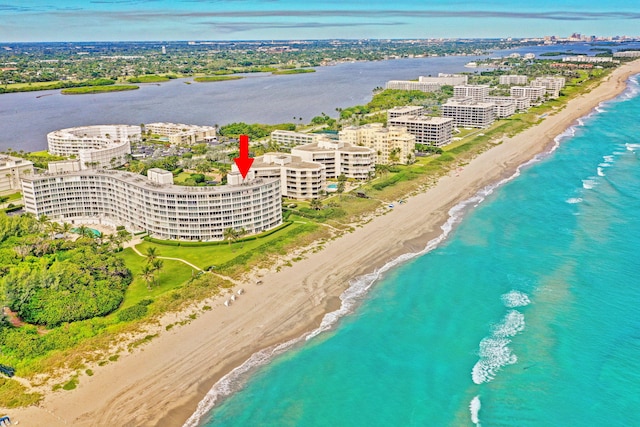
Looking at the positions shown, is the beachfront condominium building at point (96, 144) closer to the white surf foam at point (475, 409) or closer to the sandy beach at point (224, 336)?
the sandy beach at point (224, 336)

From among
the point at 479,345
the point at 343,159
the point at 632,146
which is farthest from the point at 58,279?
the point at 632,146

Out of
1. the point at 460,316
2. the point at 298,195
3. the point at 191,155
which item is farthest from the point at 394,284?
the point at 191,155

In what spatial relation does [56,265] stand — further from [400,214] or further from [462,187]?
[462,187]

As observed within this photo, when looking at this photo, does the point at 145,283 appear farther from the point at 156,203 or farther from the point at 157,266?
the point at 156,203

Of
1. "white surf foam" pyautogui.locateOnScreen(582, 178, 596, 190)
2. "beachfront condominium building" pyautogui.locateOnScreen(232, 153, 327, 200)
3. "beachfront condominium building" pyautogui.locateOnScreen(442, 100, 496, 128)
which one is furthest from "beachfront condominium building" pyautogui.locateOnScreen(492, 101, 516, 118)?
"beachfront condominium building" pyautogui.locateOnScreen(232, 153, 327, 200)

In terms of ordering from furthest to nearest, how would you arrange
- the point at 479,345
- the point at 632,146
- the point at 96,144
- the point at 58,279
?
1. the point at 632,146
2. the point at 96,144
3. the point at 58,279
4. the point at 479,345

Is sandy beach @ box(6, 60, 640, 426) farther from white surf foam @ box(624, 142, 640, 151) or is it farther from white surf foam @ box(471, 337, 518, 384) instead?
white surf foam @ box(624, 142, 640, 151)

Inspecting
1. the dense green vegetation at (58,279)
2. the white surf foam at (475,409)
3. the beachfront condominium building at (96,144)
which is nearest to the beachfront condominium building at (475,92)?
the beachfront condominium building at (96,144)
